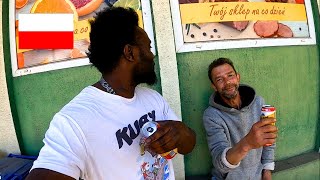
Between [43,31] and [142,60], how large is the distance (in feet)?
5.37

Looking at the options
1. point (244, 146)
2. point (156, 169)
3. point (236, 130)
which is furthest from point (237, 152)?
point (156, 169)

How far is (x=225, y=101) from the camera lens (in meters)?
2.98

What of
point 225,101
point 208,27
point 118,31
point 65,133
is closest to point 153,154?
point 65,133

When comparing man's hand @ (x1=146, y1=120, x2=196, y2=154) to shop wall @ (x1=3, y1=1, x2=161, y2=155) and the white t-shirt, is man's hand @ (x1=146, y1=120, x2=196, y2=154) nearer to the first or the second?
the white t-shirt

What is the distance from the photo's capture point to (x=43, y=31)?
3193 millimetres

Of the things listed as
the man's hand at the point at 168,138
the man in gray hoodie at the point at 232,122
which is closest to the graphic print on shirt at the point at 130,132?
the man's hand at the point at 168,138

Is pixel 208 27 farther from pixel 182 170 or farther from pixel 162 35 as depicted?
pixel 182 170

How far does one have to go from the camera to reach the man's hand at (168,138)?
1.63m

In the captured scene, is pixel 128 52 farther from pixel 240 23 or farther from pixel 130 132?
pixel 240 23

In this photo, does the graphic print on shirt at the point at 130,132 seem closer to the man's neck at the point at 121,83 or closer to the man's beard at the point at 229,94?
the man's neck at the point at 121,83

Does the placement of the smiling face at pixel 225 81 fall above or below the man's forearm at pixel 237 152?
above

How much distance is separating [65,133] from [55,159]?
11 centimetres

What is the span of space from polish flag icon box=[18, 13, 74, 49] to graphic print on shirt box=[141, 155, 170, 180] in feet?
5.55

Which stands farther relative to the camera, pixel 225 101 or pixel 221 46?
pixel 221 46
